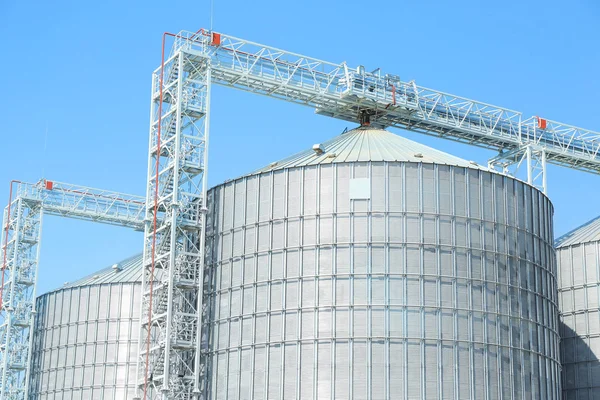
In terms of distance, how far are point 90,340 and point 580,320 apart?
39686 mm

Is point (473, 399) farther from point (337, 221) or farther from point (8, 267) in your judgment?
point (8, 267)

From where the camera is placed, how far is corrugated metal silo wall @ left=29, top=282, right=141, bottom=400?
91.1 metres

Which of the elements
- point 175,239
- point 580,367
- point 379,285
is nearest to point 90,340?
point 175,239

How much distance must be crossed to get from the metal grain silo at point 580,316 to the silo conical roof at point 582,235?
133mm

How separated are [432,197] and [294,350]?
1301 centimetres

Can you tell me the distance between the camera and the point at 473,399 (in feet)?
221

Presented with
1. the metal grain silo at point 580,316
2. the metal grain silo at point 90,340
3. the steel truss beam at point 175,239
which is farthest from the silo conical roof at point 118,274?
the metal grain silo at point 580,316

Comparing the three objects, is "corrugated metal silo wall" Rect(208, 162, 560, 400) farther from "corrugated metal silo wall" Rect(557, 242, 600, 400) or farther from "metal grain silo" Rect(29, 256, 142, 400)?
"metal grain silo" Rect(29, 256, 142, 400)

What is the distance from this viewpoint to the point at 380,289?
2702 inches

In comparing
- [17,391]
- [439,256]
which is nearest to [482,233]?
[439,256]

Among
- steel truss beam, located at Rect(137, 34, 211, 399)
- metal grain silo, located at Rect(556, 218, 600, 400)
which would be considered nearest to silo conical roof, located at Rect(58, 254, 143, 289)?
steel truss beam, located at Rect(137, 34, 211, 399)

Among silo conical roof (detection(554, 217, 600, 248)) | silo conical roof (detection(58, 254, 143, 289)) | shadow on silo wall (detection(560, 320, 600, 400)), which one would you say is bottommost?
shadow on silo wall (detection(560, 320, 600, 400))

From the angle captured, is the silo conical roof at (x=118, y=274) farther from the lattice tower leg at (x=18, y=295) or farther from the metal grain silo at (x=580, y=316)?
the metal grain silo at (x=580, y=316)

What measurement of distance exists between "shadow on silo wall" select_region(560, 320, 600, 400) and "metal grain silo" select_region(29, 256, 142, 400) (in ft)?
112
